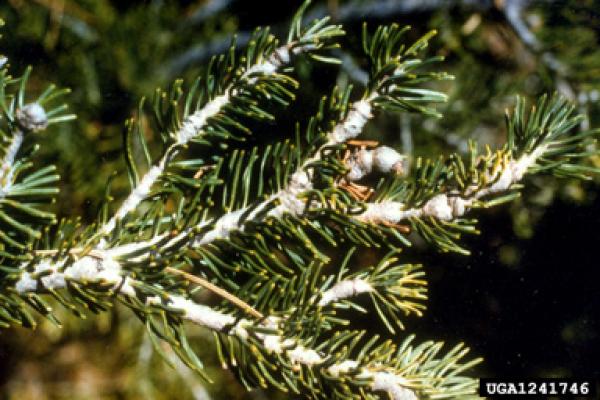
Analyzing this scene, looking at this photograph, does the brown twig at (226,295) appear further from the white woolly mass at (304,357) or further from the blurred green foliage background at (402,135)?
the blurred green foliage background at (402,135)

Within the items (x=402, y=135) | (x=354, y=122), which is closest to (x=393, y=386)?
(x=354, y=122)

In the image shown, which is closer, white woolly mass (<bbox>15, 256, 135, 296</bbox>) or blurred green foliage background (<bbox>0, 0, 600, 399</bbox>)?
white woolly mass (<bbox>15, 256, 135, 296</bbox>)

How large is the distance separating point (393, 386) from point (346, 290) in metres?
0.06

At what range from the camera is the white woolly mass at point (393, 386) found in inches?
11.8

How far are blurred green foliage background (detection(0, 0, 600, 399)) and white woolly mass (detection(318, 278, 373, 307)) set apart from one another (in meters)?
0.33

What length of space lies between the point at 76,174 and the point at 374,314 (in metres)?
0.45

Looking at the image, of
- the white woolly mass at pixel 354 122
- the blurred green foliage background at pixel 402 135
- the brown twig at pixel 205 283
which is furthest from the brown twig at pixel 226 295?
the blurred green foliage background at pixel 402 135

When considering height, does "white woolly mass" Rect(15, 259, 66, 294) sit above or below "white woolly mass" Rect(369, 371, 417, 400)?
above

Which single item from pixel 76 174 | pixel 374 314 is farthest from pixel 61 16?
pixel 374 314

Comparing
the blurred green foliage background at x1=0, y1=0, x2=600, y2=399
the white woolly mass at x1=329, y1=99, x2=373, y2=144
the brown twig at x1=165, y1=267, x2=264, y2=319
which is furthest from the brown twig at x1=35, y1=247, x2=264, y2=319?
the blurred green foliage background at x1=0, y1=0, x2=600, y2=399

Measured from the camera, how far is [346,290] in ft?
1.09

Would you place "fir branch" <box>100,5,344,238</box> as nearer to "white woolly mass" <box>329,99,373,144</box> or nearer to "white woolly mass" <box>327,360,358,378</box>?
"white woolly mass" <box>329,99,373,144</box>

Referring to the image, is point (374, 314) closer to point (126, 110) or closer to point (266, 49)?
point (126, 110)

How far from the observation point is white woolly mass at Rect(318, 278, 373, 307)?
330 millimetres
